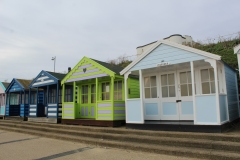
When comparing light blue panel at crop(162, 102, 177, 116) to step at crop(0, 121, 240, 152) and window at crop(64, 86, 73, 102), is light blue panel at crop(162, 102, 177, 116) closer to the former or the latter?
step at crop(0, 121, 240, 152)

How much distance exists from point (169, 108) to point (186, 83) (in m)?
1.21

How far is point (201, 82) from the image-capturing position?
762 centimetres

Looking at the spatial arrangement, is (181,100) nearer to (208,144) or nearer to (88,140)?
(208,144)

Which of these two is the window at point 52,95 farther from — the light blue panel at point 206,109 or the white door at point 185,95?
the light blue panel at point 206,109

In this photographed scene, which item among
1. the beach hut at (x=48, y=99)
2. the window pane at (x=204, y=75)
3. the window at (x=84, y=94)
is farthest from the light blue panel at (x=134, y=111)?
the beach hut at (x=48, y=99)

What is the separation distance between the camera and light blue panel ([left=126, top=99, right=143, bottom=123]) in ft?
25.5

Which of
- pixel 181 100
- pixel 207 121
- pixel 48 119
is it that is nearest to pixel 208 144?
pixel 207 121

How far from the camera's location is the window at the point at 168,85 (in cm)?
823

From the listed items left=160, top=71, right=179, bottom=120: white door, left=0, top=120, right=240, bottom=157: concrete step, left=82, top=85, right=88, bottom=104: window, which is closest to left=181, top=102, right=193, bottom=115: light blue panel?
left=160, top=71, right=179, bottom=120: white door

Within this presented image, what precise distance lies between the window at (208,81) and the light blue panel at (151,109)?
2040 mm

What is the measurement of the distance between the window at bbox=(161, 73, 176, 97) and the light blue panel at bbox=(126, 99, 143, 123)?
1.33 m

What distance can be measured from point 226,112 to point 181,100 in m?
1.60

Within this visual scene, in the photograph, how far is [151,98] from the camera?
868cm

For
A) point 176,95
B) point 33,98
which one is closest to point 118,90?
point 176,95
